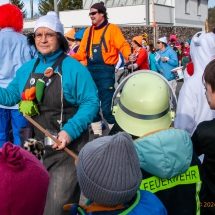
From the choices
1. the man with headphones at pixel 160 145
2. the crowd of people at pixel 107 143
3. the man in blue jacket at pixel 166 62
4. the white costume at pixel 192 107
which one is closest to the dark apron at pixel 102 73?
the crowd of people at pixel 107 143

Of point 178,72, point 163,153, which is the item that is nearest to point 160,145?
point 163,153

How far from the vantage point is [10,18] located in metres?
4.50

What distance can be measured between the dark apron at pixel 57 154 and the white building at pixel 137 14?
77.4ft

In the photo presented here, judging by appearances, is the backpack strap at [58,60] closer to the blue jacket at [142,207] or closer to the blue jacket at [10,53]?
the blue jacket at [142,207]

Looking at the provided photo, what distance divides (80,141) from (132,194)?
1263 millimetres

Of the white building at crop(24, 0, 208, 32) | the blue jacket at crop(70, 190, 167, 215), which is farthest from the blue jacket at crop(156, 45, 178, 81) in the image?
the white building at crop(24, 0, 208, 32)

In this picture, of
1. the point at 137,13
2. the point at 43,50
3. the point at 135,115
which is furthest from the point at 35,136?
the point at 137,13

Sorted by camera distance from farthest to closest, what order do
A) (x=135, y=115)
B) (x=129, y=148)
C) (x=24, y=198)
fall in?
(x=135, y=115)
(x=129, y=148)
(x=24, y=198)

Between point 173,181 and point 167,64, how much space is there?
6.65 m

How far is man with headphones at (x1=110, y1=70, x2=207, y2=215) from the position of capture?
6.54 feet

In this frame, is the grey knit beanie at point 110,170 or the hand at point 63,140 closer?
the grey knit beanie at point 110,170

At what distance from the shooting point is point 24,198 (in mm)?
1428

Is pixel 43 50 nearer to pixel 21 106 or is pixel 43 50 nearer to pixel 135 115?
pixel 21 106

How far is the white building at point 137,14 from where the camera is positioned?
95.2 ft
